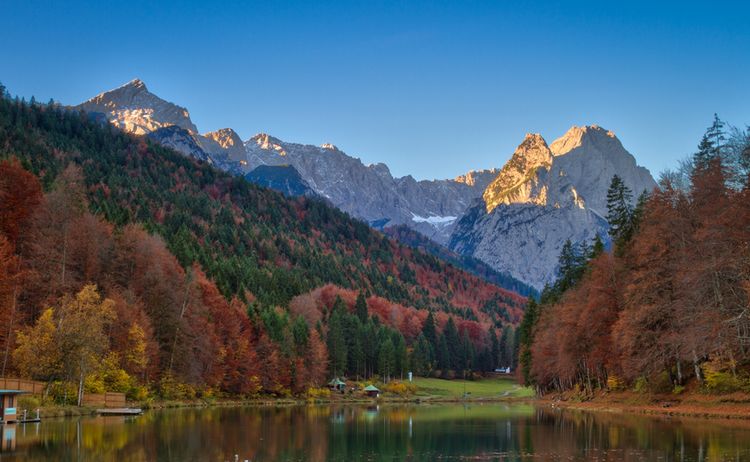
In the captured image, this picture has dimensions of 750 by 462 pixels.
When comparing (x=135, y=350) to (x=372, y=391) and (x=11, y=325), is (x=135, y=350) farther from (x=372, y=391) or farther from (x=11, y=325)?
(x=372, y=391)

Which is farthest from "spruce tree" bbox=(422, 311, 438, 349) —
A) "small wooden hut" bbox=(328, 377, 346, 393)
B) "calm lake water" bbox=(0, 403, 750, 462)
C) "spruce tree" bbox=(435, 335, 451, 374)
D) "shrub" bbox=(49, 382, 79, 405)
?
"calm lake water" bbox=(0, 403, 750, 462)

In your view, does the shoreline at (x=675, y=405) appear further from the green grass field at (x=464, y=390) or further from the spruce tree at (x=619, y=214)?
the green grass field at (x=464, y=390)

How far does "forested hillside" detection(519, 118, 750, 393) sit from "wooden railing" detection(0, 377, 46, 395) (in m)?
48.3

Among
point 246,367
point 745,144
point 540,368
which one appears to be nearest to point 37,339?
point 246,367

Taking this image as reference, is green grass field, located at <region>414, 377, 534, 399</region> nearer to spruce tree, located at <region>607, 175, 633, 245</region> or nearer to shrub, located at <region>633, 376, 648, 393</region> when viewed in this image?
spruce tree, located at <region>607, 175, 633, 245</region>

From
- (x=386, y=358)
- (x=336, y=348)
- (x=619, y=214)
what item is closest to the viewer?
(x=619, y=214)

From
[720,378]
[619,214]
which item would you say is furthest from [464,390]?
[720,378]

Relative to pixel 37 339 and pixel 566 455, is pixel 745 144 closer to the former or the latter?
pixel 566 455

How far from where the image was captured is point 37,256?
75125 millimetres

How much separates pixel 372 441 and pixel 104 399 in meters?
36.1

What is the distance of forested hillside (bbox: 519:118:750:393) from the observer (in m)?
50.5

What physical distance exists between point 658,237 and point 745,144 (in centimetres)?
1006

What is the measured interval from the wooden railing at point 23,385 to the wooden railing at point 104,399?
213 inches

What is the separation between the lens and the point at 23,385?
6056 cm
